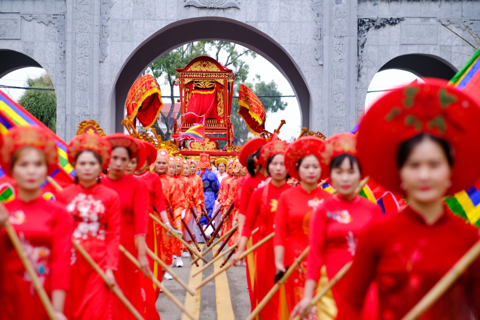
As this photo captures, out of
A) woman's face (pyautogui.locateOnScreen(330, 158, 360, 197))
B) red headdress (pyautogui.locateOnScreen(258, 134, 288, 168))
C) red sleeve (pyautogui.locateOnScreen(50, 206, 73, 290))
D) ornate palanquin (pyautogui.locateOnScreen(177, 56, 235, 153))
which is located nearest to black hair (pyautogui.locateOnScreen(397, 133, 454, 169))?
woman's face (pyautogui.locateOnScreen(330, 158, 360, 197))

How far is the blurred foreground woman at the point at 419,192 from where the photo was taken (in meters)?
2.06

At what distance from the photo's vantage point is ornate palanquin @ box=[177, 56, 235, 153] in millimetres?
21984

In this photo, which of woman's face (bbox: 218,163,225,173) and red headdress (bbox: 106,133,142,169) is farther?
woman's face (bbox: 218,163,225,173)

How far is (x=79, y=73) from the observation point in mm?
17500

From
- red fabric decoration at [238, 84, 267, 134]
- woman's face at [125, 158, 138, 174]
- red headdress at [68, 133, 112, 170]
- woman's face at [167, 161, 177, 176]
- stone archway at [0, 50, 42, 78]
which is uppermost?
stone archway at [0, 50, 42, 78]

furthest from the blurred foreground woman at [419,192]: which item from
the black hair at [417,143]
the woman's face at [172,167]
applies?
the woman's face at [172,167]

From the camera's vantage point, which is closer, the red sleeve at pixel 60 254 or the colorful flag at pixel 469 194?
the red sleeve at pixel 60 254

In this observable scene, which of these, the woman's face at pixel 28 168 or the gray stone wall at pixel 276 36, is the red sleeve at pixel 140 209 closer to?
the woman's face at pixel 28 168

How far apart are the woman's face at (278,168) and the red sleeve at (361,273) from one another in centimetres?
330

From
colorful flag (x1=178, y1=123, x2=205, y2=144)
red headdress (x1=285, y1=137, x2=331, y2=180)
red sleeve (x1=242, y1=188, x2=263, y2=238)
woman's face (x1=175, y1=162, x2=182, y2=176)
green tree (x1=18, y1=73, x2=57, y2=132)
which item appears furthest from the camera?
green tree (x1=18, y1=73, x2=57, y2=132)

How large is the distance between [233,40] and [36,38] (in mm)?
6760

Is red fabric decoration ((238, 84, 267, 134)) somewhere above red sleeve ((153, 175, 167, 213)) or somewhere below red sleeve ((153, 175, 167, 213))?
above

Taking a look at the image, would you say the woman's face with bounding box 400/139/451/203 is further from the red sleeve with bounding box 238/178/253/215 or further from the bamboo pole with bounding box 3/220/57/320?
the red sleeve with bounding box 238/178/253/215

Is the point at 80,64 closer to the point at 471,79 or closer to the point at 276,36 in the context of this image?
the point at 276,36
